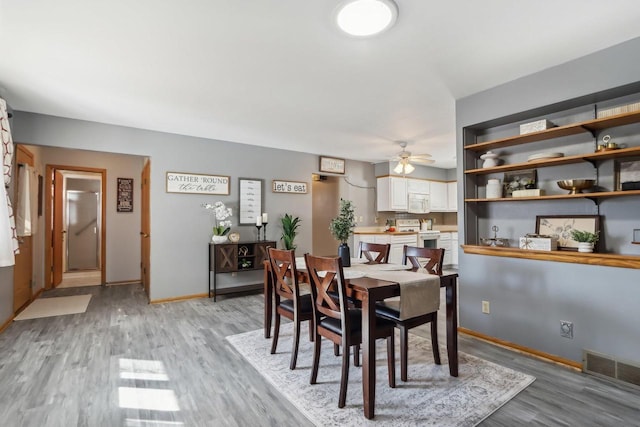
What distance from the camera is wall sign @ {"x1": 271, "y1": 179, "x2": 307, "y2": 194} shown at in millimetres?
5328

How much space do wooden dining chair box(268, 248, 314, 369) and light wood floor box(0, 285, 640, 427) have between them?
0.38 metres

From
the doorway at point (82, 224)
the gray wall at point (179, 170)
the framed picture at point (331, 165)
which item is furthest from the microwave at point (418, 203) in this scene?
the doorway at point (82, 224)

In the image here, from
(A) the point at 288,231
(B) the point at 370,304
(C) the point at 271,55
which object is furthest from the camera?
(A) the point at 288,231

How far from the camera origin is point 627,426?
1749 millimetres

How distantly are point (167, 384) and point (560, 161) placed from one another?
11.3 ft

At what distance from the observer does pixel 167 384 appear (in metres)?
2.22

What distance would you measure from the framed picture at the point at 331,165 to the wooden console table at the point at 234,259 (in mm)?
1776

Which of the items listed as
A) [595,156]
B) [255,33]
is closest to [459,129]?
[595,156]

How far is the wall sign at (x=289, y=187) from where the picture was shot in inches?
210

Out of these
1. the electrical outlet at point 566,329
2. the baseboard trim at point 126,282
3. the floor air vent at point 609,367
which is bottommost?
the baseboard trim at point 126,282

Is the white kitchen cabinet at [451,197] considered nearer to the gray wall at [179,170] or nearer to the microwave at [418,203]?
the microwave at [418,203]

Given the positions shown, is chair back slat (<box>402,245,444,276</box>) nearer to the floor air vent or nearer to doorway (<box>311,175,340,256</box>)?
the floor air vent

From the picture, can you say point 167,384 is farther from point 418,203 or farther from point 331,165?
point 418,203

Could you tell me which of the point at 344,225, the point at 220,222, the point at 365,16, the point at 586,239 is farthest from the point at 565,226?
the point at 220,222
